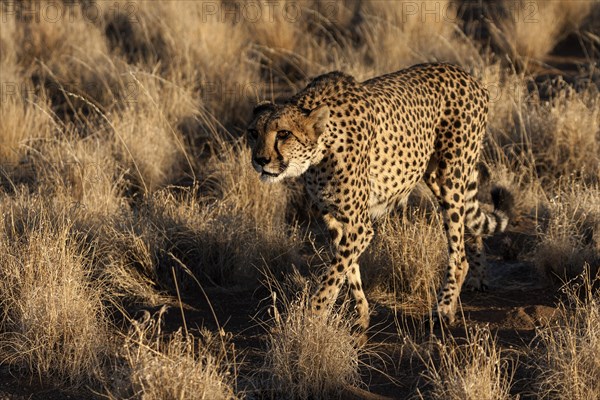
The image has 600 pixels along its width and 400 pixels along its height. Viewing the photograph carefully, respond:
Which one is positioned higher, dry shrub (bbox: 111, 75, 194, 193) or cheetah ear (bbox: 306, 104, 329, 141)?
cheetah ear (bbox: 306, 104, 329, 141)

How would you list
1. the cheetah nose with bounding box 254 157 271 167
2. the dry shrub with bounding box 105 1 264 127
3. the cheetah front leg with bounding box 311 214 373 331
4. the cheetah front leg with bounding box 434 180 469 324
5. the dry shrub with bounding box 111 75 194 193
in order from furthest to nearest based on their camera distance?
the dry shrub with bounding box 105 1 264 127 < the dry shrub with bounding box 111 75 194 193 < the cheetah front leg with bounding box 434 180 469 324 < the cheetah front leg with bounding box 311 214 373 331 < the cheetah nose with bounding box 254 157 271 167

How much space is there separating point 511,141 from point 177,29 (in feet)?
11.7

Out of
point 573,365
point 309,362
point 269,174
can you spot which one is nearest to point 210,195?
point 269,174

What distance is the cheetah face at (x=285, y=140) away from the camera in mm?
4838

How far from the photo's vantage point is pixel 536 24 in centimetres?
990

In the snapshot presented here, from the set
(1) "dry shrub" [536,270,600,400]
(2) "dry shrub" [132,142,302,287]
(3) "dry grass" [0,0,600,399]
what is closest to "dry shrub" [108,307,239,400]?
(3) "dry grass" [0,0,600,399]

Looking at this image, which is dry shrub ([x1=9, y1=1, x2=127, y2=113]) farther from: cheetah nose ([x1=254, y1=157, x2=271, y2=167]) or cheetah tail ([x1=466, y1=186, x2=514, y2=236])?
cheetah nose ([x1=254, y1=157, x2=271, y2=167])

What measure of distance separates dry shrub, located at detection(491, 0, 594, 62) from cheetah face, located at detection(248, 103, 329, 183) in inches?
185

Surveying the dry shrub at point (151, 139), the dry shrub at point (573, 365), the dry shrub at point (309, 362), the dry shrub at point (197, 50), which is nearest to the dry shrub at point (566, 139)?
the dry shrub at point (197, 50)

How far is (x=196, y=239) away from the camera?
243 inches

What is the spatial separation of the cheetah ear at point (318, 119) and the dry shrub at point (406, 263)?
1.08m

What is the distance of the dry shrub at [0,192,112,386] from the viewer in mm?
4832

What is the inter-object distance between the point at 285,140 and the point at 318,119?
0.18 m

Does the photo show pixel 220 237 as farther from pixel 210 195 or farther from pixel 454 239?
pixel 454 239
